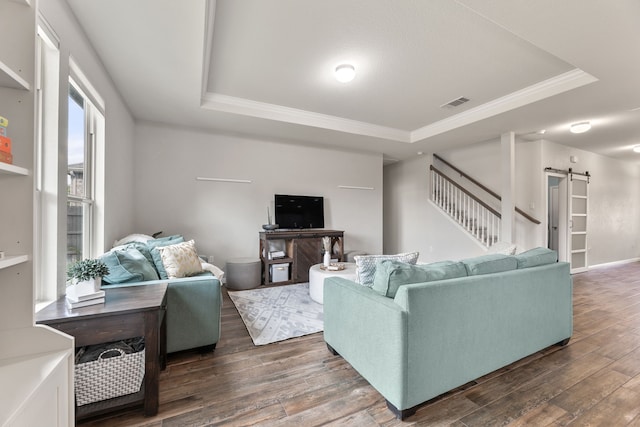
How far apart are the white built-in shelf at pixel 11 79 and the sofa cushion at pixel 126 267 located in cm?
140

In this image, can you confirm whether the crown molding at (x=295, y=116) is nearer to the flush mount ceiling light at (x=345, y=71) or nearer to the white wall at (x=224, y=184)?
the white wall at (x=224, y=184)

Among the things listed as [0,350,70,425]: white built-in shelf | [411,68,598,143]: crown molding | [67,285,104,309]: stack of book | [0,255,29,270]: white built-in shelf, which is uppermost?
[411,68,598,143]: crown molding

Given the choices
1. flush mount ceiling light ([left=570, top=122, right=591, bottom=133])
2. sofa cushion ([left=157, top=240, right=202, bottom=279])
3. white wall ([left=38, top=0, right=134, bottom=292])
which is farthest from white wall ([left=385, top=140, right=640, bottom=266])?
white wall ([left=38, top=0, right=134, bottom=292])

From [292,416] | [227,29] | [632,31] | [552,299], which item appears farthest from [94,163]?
[632,31]

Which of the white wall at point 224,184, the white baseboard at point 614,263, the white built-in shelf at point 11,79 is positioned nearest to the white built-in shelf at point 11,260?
the white built-in shelf at point 11,79

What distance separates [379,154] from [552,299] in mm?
4392

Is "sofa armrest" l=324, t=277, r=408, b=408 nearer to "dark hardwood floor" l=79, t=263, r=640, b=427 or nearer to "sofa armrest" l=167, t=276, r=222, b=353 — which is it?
"dark hardwood floor" l=79, t=263, r=640, b=427

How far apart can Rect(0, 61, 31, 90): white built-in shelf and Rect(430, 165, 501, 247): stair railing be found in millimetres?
5625

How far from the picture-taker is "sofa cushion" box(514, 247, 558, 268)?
84.7 inches

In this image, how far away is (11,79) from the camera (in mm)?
920

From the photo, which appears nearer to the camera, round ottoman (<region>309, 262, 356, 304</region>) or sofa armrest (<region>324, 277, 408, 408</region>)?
sofa armrest (<region>324, 277, 408, 408</region>)

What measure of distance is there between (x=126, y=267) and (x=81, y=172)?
1.05m

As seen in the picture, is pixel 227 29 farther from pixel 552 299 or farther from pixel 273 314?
pixel 552 299

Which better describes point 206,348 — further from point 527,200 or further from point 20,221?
point 527,200
